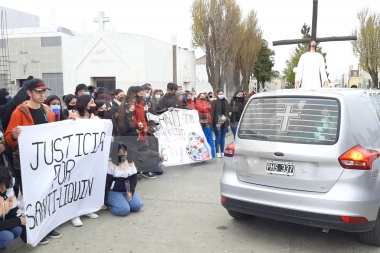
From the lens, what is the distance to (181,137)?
8211 millimetres

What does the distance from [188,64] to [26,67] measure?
1030 cm

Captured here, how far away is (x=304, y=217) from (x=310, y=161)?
549mm

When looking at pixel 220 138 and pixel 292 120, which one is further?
pixel 220 138

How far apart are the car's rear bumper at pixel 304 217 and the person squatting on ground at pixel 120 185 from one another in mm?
1720

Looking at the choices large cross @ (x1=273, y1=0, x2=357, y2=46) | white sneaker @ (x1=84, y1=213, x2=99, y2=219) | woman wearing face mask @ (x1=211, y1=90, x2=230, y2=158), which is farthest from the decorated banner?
white sneaker @ (x1=84, y1=213, x2=99, y2=219)

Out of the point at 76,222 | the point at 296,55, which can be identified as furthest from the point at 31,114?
the point at 296,55

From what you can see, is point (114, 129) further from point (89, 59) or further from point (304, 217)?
point (89, 59)

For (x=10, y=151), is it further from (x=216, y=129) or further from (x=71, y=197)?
(x=216, y=129)

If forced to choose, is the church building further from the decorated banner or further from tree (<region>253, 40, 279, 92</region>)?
tree (<region>253, 40, 279, 92</region>)

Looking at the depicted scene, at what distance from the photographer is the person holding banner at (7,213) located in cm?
353

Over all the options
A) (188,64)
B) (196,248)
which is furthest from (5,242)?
(188,64)

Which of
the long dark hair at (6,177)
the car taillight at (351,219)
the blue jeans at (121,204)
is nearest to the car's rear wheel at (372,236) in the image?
the car taillight at (351,219)

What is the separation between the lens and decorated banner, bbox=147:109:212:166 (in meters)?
7.86

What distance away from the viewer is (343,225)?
342 centimetres
